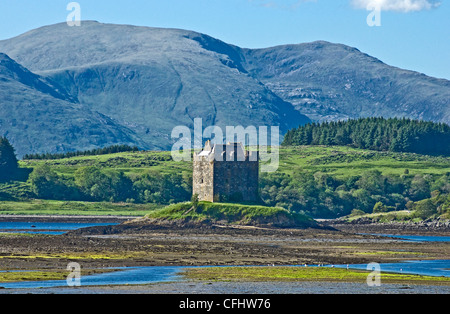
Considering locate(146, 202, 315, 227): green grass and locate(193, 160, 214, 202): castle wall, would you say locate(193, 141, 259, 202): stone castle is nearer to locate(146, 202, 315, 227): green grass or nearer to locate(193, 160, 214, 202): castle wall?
locate(193, 160, 214, 202): castle wall

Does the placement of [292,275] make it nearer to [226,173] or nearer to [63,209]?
[226,173]

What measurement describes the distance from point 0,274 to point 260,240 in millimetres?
53872

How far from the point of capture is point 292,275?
70938 millimetres

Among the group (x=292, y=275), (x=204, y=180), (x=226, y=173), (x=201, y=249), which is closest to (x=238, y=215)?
(x=226, y=173)

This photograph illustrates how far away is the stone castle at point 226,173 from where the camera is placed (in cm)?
14038

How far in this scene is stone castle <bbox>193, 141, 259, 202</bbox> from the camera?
461 feet

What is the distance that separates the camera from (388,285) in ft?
214

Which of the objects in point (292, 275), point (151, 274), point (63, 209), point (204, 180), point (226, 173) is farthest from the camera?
point (63, 209)

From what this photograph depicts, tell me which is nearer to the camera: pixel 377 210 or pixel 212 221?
pixel 212 221

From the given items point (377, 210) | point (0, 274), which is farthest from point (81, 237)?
point (377, 210)

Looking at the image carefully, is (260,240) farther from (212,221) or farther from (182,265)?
(182,265)

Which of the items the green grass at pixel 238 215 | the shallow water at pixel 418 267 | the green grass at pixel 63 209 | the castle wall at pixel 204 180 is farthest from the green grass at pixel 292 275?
the green grass at pixel 63 209

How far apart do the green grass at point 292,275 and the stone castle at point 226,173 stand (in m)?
63.9

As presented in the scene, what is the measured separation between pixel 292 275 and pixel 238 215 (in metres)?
66.3
